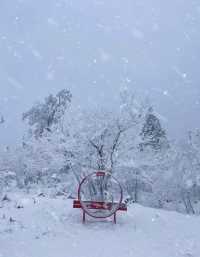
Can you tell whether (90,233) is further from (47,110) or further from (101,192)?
(47,110)

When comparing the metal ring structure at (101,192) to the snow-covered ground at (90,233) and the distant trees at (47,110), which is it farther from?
the distant trees at (47,110)

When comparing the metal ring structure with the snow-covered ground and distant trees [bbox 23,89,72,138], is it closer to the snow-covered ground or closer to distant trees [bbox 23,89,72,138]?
the snow-covered ground

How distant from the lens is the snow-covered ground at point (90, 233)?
10273 millimetres

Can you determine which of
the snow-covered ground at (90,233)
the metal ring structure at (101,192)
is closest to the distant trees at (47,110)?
the metal ring structure at (101,192)

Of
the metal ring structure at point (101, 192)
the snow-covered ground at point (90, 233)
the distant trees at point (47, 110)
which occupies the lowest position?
the snow-covered ground at point (90, 233)

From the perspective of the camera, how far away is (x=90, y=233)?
12.2 m

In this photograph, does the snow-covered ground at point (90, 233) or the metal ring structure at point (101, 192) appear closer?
the snow-covered ground at point (90, 233)

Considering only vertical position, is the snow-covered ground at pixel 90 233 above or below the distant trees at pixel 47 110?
below

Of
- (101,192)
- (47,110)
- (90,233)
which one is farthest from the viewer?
(47,110)

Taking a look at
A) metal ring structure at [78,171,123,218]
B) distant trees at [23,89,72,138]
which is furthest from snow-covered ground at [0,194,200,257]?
distant trees at [23,89,72,138]

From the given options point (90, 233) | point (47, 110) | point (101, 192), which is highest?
point (47, 110)

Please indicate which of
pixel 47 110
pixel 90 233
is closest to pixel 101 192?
pixel 90 233

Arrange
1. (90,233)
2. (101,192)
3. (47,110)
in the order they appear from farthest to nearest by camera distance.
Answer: (47,110) → (101,192) → (90,233)

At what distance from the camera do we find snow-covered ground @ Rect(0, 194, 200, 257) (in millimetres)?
10273
